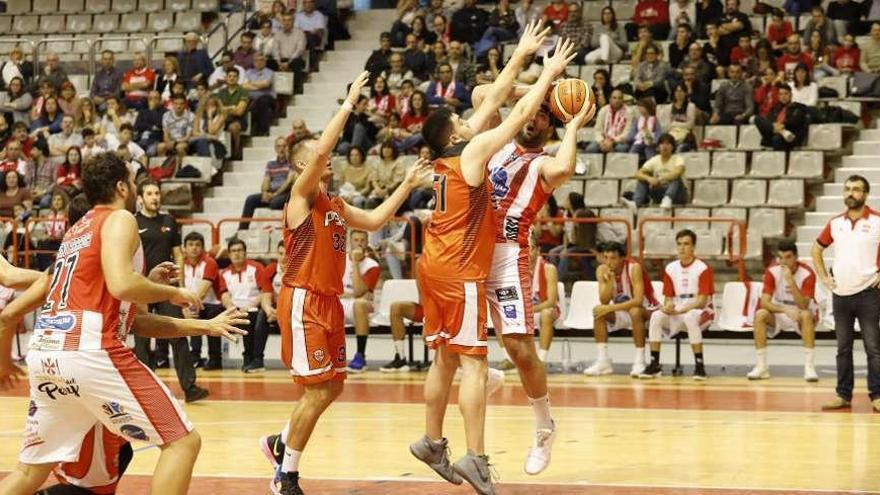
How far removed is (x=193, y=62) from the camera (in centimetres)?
2164

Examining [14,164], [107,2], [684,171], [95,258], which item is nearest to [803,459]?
[95,258]

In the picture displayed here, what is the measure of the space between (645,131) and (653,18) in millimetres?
3092

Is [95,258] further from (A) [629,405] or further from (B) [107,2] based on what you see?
(B) [107,2]

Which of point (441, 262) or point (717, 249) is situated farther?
point (717, 249)

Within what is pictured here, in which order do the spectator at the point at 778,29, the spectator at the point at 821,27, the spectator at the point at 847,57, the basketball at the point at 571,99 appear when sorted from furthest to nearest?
the spectator at the point at 778,29 < the spectator at the point at 821,27 < the spectator at the point at 847,57 < the basketball at the point at 571,99

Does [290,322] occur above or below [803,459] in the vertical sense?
above

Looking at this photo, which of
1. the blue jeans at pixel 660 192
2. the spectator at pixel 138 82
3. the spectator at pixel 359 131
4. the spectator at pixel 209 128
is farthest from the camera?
the spectator at pixel 138 82

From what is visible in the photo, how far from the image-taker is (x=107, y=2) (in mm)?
24828

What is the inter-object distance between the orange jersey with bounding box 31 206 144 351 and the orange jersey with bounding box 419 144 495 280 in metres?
2.20

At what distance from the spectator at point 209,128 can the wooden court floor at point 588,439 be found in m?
6.80

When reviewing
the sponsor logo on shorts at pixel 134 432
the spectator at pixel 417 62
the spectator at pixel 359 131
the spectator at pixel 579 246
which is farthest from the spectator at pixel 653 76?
the sponsor logo on shorts at pixel 134 432

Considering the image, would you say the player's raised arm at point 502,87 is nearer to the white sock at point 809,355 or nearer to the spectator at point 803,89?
the white sock at point 809,355

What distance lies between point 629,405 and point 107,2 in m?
16.2

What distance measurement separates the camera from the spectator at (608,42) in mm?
18969
